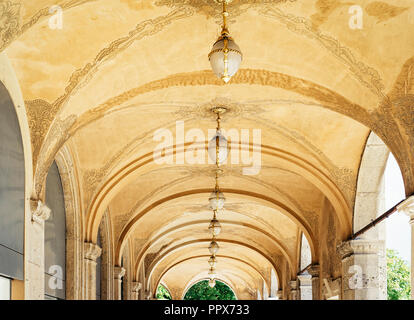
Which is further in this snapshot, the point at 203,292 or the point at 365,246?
the point at 203,292

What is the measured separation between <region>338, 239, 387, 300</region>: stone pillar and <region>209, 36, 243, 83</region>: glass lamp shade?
6.22 meters

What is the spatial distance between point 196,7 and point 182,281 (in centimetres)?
3179

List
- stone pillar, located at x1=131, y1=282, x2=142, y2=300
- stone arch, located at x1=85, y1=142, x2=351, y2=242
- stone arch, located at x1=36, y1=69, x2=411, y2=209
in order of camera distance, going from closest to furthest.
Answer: stone arch, located at x1=36, y1=69, x2=411, y2=209, stone arch, located at x1=85, y1=142, x2=351, y2=242, stone pillar, located at x1=131, y1=282, x2=142, y2=300

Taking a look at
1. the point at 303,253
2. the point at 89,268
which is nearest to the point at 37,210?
the point at 89,268

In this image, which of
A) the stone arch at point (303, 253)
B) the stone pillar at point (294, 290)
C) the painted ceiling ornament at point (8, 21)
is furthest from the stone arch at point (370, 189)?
the stone pillar at point (294, 290)

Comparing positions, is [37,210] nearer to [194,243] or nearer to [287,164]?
[287,164]

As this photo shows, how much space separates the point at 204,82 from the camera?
8898 mm

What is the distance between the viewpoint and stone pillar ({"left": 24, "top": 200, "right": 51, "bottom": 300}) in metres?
7.27

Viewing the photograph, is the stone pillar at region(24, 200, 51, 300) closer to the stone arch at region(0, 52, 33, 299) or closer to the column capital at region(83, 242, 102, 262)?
the stone arch at region(0, 52, 33, 299)

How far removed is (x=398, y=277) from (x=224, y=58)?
25903 mm

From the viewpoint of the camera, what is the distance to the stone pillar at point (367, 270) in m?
10.9

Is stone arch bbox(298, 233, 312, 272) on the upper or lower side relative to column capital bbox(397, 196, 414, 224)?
upper

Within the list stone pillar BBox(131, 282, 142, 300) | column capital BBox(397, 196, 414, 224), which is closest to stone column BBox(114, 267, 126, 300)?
stone pillar BBox(131, 282, 142, 300)

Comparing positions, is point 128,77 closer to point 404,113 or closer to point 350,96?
point 350,96
